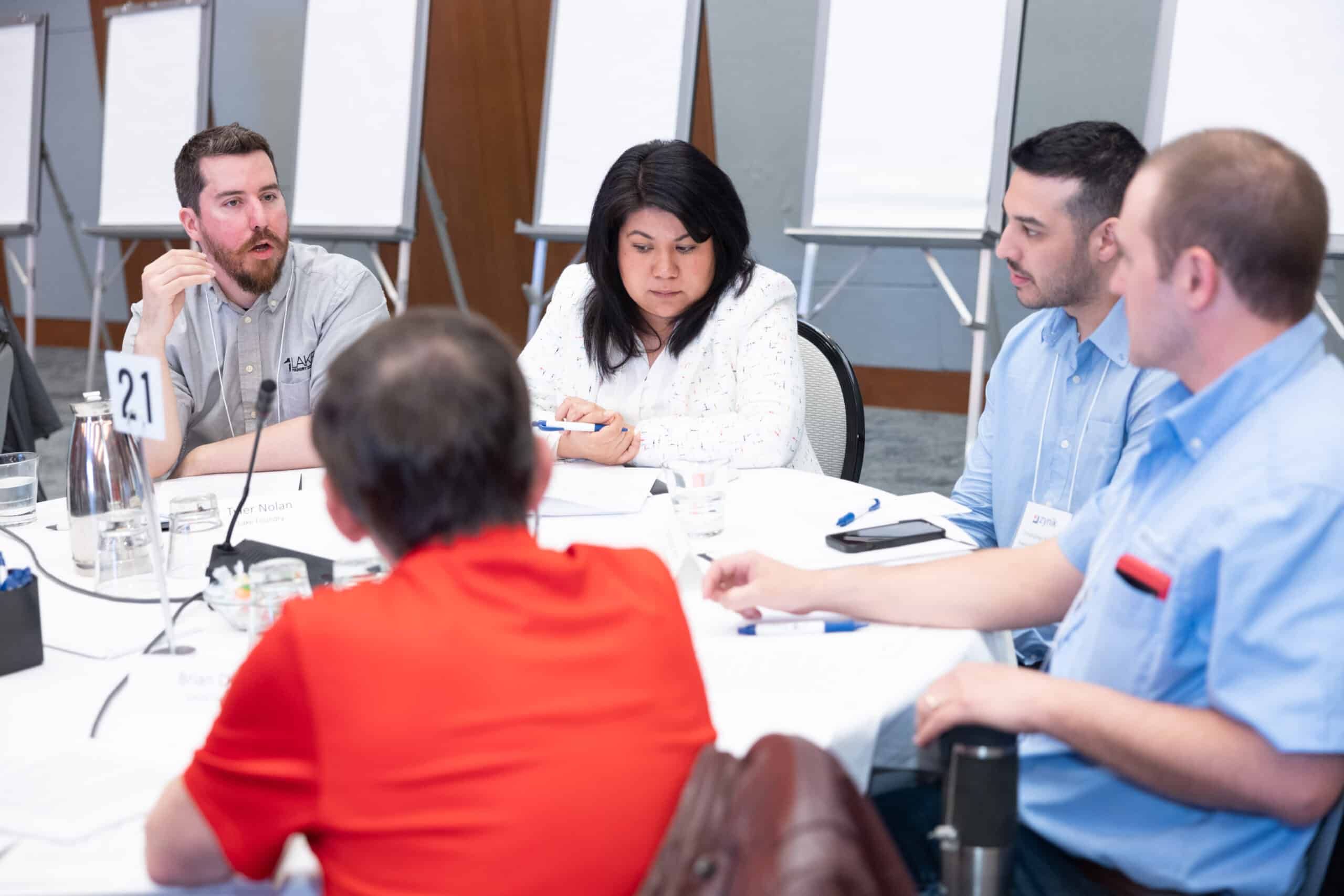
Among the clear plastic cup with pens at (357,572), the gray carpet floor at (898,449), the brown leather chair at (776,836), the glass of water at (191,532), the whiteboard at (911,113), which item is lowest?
the gray carpet floor at (898,449)

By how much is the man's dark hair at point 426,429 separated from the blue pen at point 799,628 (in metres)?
0.56

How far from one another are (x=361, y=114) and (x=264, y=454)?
332cm

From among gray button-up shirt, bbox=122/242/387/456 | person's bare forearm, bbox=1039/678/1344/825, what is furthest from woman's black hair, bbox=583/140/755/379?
person's bare forearm, bbox=1039/678/1344/825

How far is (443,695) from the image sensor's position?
2.66 feet

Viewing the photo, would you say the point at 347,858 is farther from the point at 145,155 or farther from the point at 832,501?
the point at 145,155

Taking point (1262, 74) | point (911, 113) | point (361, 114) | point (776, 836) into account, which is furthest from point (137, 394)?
point (361, 114)

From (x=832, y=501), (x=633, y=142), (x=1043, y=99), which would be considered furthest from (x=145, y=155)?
(x=832, y=501)

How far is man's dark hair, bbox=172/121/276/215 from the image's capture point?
8.32 feet

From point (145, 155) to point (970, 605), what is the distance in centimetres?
541

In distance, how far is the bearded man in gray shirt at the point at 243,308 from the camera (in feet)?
8.27

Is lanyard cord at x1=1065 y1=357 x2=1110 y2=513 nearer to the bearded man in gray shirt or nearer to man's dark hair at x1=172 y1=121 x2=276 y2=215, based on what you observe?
the bearded man in gray shirt

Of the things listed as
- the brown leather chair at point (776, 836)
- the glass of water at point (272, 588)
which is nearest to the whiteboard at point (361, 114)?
the glass of water at point (272, 588)

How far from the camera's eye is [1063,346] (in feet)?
6.64

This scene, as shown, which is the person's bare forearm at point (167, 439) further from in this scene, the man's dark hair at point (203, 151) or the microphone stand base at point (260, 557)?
the microphone stand base at point (260, 557)
